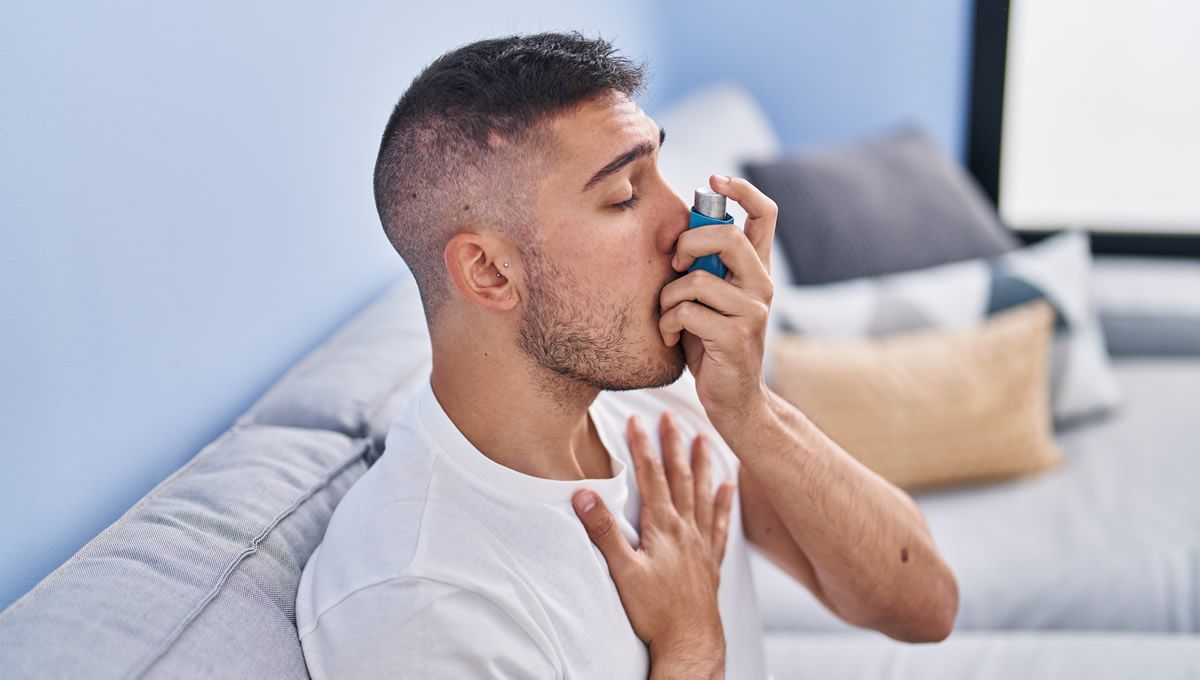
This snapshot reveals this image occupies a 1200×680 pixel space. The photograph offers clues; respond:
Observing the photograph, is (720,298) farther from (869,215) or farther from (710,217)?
(869,215)

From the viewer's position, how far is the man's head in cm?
101

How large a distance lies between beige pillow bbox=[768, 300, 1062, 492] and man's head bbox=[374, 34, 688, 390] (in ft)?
3.05

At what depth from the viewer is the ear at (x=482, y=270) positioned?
3.37ft

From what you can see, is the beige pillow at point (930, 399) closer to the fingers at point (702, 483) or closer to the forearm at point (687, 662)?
the fingers at point (702, 483)

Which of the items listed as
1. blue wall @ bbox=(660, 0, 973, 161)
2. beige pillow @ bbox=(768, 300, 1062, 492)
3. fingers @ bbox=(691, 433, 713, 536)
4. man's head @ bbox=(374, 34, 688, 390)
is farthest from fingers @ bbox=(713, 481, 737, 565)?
blue wall @ bbox=(660, 0, 973, 161)

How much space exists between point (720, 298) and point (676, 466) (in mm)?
264

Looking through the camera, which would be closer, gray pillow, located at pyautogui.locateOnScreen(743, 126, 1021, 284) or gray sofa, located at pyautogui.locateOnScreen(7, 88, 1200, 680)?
gray sofa, located at pyautogui.locateOnScreen(7, 88, 1200, 680)

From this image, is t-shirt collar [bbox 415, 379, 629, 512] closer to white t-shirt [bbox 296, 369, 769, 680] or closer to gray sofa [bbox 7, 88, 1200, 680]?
white t-shirt [bbox 296, 369, 769, 680]

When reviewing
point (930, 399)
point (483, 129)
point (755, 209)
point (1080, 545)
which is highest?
point (483, 129)

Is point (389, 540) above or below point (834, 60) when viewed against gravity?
above

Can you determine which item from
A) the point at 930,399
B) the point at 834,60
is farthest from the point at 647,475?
the point at 834,60

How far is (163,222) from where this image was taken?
1.08m

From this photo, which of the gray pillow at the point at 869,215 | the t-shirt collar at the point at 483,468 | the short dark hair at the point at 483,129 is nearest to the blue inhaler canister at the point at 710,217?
the short dark hair at the point at 483,129

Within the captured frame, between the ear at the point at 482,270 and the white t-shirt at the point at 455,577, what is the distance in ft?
0.40
